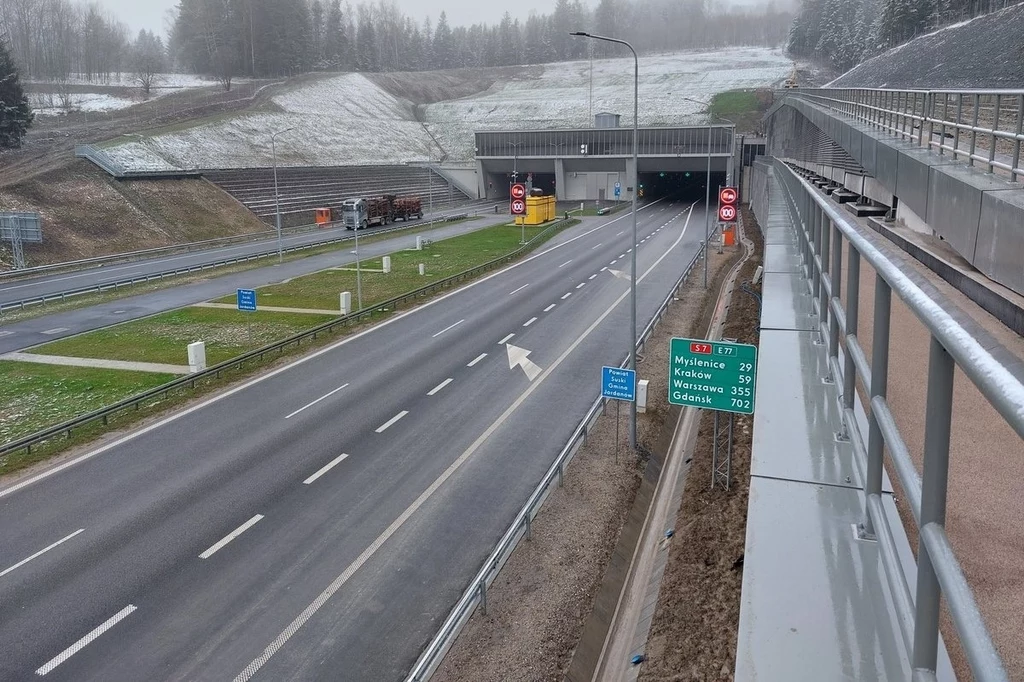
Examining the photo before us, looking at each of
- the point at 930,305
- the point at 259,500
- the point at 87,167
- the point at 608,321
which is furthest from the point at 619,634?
the point at 87,167

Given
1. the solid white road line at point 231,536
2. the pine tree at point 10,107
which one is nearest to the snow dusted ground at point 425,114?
the pine tree at point 10,107

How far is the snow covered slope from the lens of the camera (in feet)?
180

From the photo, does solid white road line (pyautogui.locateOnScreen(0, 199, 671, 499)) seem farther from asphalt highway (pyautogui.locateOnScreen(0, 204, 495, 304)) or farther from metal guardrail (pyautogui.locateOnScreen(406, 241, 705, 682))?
asphalt highway (pyautogui.locateOnScreen(0, 204, 495, 304))

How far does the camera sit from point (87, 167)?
63844 mm

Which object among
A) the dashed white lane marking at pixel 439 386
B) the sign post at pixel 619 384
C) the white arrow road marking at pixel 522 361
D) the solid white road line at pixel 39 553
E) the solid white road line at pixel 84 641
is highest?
the sign post at pixel 619 384

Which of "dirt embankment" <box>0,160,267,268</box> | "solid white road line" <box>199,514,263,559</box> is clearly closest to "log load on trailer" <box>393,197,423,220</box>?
"dirt embankment" <box>0,160,267,268</box>

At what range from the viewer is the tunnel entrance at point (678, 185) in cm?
Result: 10492

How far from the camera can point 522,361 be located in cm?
2691

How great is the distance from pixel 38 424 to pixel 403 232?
4835cm

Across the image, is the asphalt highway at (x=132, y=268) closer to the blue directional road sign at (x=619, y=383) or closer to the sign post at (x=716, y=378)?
the blue directional road sign at (x=619, y=383)

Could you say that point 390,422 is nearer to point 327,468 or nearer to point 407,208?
point 327,468

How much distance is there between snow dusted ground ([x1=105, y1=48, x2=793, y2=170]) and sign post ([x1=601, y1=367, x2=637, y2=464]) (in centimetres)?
6212

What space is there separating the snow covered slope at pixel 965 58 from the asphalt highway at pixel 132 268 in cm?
4535

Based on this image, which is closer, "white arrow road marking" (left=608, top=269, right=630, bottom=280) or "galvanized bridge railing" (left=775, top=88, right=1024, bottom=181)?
"galvanized bridge railing" (left=775, top=88, right=1024, bottom=181)
